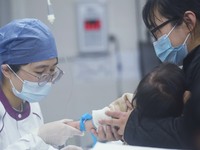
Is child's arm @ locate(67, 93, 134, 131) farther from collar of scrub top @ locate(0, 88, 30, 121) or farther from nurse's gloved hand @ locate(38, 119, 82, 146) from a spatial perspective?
collar of scrub top @ locate(0, 88, 30, 121)

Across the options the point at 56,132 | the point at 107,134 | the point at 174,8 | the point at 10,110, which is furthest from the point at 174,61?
the point at 10,110

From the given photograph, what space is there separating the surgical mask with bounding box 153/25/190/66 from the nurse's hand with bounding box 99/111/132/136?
0.27 meters

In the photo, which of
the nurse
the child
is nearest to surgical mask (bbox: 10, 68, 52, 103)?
the nurse

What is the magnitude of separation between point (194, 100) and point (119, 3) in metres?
2.06

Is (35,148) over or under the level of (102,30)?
under

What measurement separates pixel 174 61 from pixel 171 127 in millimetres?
350

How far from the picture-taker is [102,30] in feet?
9.68

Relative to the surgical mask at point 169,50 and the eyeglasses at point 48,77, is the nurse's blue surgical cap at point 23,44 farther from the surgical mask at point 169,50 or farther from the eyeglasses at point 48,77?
the surgical mask at point 169,50

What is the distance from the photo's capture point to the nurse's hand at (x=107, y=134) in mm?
1210

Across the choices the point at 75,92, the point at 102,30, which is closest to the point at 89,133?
the point at 75,92

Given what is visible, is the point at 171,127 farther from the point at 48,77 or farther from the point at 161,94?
the point at 48,77

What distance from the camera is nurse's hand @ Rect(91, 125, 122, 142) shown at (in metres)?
1.21

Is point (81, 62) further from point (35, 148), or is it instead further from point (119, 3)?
point (35, 148)

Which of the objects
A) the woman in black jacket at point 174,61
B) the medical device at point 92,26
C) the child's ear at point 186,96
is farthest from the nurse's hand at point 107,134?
the medical device at point 92,26
